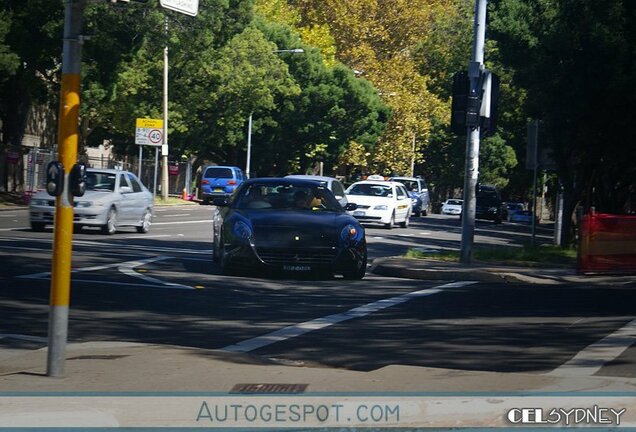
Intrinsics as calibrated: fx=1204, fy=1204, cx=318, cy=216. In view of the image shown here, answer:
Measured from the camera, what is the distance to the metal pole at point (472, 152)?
23.1 meters

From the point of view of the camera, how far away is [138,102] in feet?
186

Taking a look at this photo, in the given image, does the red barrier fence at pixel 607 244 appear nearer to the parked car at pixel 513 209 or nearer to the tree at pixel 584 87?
the tree at pixel 584 87

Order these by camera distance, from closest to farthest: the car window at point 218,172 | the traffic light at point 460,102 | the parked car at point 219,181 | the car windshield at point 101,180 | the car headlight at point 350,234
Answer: the car headlight at point 350,234
the traffic light at point 460,102
the car windshield at point 101,180
the parked car at point 219,181
the car window at point 218,172

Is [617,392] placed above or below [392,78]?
below

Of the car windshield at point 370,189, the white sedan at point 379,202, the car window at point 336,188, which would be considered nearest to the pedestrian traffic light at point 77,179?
the car window at point 336,188

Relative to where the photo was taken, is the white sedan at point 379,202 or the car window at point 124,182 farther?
the white sedan at point 379,202


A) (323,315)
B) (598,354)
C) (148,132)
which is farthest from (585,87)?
(148,132)

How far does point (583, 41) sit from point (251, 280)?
13561 millimetres

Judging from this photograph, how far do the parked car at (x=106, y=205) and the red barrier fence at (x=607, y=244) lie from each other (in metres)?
11.0

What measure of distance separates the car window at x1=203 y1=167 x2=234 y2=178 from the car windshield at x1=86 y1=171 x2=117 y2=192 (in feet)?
93.4

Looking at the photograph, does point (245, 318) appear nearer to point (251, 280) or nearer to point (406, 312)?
point (406, 312)

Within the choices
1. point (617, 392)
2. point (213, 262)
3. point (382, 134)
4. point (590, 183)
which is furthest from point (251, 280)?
point (382, 134)

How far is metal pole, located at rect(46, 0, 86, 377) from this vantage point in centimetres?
905

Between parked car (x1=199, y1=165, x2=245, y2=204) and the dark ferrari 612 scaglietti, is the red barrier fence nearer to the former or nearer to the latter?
the dark ferrari 612 scaglietti
